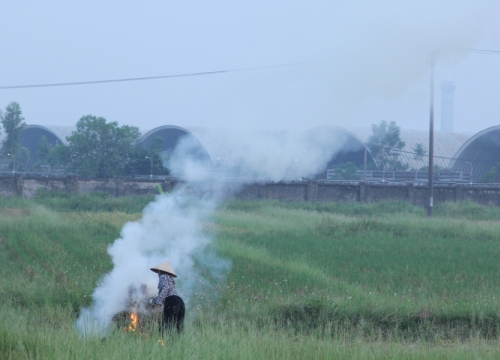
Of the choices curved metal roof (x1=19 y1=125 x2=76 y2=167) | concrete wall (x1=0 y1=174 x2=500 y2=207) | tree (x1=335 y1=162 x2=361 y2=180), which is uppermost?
curved metal roof (x1=19 y1=125 x2=76 y2=167)

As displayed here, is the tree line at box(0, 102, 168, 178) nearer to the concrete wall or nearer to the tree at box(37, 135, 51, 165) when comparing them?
the concrete wall

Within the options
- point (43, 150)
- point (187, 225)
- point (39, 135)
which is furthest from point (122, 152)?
point (39, 135)

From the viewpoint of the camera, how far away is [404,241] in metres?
21.0

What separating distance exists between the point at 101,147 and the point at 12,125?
1932 cm

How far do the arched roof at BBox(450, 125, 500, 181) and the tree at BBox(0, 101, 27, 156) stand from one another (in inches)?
1424

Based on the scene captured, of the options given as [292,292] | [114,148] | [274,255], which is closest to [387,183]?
[114,148]

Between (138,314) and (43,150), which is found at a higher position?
(43,150)

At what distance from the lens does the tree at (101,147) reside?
38156mm

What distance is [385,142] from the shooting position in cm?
4153

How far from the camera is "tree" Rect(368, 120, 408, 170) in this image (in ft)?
130

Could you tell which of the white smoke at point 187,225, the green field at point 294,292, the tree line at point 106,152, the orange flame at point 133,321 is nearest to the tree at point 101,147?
the tree line at point 106,152

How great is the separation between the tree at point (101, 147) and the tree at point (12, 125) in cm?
1525

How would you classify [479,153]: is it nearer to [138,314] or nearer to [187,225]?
[187,225]

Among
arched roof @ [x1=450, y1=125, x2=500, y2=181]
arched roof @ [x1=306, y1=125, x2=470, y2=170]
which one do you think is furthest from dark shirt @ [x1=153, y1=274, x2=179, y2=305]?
arched roof @ [x1=450, y1=125, x2=500, y2=181]
